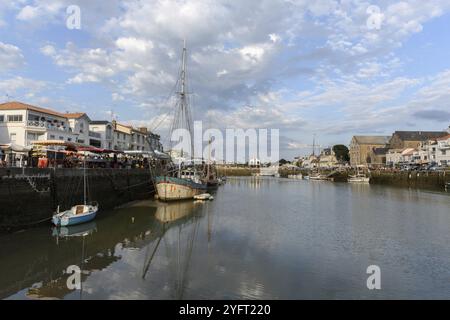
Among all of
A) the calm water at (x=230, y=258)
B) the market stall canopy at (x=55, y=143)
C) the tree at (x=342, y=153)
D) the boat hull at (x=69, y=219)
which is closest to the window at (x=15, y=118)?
the market stall canopy at (x=55, y=143)

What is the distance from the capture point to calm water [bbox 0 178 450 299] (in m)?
13.6

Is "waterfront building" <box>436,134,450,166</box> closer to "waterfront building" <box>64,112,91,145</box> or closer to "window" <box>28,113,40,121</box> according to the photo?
"waterfront building" <box>64,112,91,145</box>

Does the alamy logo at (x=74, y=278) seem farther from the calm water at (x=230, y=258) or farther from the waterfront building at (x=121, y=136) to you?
the waterfront building at (x=121, y=136)

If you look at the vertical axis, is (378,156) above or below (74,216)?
above

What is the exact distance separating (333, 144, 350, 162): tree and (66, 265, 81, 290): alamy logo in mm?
179556

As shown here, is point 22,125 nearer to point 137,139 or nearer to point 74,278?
point 74,278

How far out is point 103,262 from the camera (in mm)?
17234

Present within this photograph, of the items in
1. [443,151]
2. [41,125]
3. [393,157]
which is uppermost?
[41,125]

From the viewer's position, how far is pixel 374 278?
14.8m

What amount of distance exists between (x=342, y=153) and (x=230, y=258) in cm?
17523

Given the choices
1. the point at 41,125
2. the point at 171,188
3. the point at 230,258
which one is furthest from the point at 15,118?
the point at 230,258
